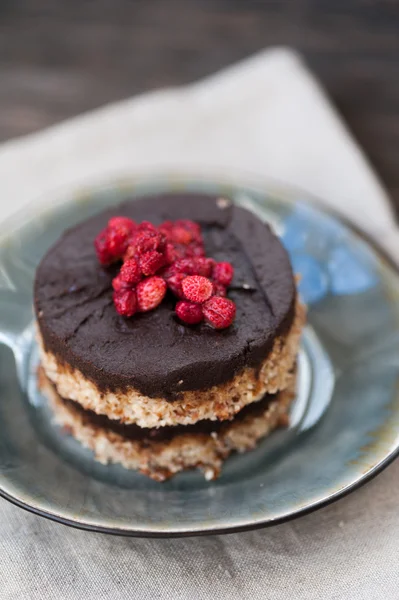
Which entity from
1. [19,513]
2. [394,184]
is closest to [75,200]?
[19,513]

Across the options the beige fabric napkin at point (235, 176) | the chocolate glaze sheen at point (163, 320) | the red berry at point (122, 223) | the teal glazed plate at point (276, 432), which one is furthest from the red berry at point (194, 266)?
the beige fabric napkin at point (235, 176)

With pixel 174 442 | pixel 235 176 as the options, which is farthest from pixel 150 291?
pixel 235 176

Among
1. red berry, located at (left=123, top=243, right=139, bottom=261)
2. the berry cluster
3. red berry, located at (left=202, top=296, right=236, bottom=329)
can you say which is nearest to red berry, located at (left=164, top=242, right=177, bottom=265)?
the berry cluster

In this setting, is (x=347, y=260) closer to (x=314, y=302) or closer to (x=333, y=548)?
(x=314, y=302)

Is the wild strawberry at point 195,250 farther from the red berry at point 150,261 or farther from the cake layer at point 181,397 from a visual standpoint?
the cake layer at point 181,397

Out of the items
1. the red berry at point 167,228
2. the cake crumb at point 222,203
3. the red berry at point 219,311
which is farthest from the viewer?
the cake crumb at point 222,203

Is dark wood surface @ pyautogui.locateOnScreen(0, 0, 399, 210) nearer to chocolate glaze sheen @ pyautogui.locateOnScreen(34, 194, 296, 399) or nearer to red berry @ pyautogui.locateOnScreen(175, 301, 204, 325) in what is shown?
chocolate glaze sheen @ pyautogui.locateOnScreen(34, 194, 296, 399)

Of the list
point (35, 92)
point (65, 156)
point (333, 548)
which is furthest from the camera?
point (35, 92)

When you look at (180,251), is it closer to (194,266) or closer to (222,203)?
(194,266)
